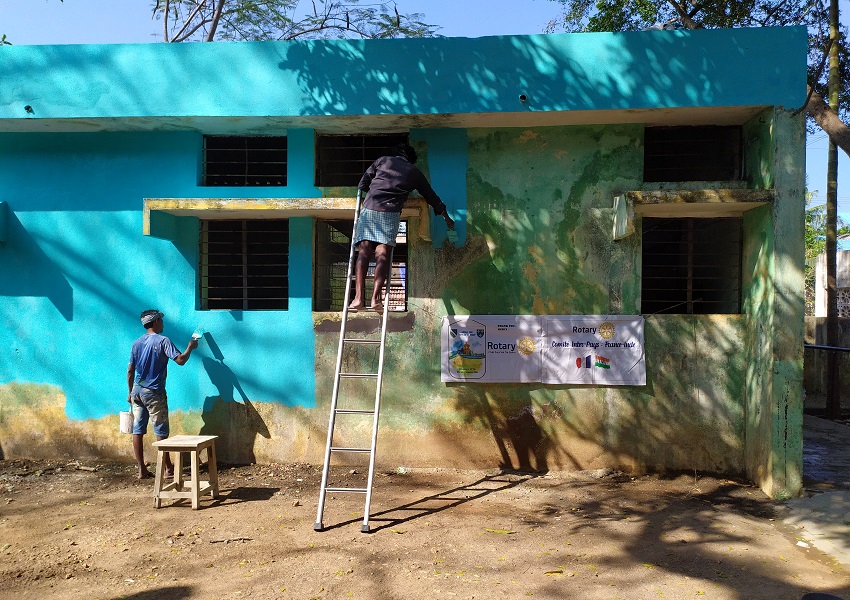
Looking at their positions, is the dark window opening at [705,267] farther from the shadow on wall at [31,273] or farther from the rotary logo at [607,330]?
the shadow on wall at [31,273]

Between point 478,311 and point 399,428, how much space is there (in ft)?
4.97

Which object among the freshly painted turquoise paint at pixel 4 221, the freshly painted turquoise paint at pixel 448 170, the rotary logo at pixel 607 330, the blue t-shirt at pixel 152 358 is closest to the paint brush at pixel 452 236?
the freshly painted turquoise paint at pixel 448 170

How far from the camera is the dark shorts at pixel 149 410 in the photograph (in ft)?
20.8

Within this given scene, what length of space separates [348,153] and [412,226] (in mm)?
1713

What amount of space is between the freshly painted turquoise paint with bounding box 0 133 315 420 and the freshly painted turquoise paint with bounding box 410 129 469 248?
4.70 feet

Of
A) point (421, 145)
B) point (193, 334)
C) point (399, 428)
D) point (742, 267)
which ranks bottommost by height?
point (399, 428)

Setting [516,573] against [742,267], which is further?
[742,267]

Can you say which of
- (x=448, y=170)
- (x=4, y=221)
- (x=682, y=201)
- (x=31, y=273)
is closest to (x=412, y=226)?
(x=448, y=170)

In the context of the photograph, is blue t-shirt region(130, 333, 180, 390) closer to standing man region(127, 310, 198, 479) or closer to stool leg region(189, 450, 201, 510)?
standing man region(127, 310, 198, 479)

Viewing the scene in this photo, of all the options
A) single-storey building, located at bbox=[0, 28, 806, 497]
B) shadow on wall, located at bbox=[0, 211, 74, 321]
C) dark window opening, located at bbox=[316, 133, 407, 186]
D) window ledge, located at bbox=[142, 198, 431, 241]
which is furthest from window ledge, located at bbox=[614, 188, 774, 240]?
shadow on wall, located at bbox=[0, 211, 74, 321]

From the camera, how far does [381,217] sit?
572cm

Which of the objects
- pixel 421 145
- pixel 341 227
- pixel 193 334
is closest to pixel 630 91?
pixel 421 145

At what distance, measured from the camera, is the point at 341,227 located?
7805 millimetres

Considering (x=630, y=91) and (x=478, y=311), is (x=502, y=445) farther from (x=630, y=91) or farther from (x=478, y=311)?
(x=630, y=91)
